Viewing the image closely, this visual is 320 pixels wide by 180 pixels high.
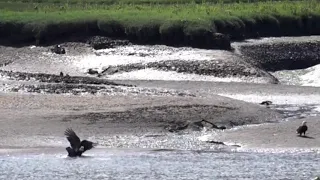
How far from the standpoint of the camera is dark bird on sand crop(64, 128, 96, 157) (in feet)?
77.9

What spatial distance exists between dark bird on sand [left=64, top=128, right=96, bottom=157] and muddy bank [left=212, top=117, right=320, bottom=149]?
A: 3.78 m

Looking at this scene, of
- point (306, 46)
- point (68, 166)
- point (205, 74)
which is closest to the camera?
point (68, 166)

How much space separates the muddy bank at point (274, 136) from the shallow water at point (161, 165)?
1.00 metres

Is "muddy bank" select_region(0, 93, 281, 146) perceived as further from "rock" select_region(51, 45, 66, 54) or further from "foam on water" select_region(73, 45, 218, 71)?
"rock" select_region(51, 45, 66, 54)

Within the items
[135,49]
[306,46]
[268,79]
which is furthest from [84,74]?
[306,46]

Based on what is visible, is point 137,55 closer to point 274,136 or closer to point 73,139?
point 274,136

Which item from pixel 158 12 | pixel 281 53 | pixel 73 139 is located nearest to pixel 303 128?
pixel 73 139

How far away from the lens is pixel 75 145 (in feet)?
78.7

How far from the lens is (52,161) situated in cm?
2362

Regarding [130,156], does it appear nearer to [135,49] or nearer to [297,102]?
[297,102]

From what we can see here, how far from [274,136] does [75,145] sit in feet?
18.1

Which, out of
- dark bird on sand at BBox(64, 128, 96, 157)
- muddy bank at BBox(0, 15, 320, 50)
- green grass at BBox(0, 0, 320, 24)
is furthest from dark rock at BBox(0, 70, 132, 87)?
dark bird on sand at BBox(64, 128, 96, 157)

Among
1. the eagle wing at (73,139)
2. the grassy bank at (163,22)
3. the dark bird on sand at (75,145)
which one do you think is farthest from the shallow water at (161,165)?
the grassy bank at (163,22)

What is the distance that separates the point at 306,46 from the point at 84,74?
11.1 metres
